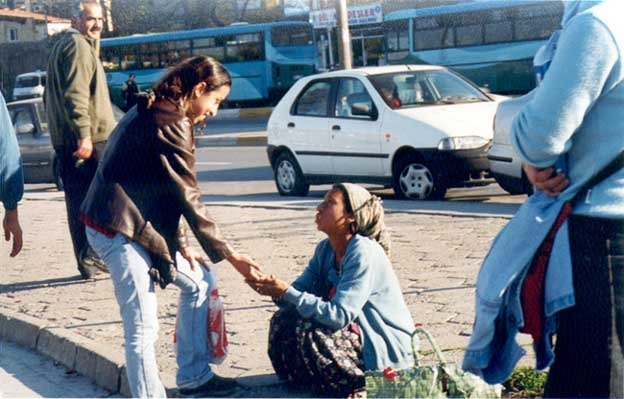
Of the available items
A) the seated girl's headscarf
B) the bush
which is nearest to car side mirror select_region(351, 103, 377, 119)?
the seated girl's headscarf

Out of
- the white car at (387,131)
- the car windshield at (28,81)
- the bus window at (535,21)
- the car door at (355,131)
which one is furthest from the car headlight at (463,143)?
the car windshield at (28,81)

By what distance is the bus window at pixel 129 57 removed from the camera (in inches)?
1583

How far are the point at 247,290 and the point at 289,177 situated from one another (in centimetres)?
710

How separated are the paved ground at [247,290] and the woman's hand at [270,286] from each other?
2.15 feet

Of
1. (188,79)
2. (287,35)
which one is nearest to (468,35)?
(287,35)

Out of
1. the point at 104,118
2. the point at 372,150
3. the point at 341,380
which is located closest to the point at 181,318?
the point at 341,380

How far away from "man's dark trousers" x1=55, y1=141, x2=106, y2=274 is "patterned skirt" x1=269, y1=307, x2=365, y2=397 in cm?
313

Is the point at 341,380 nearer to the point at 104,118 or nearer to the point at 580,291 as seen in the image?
the point at 580,291

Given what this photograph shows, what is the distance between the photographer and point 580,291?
2943 millimetres

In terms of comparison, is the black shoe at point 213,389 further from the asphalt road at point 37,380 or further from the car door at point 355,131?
the car door at point 355,131

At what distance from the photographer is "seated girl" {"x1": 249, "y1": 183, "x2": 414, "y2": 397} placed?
4.98 m

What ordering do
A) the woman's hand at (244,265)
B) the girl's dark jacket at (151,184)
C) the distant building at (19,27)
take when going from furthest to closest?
the distant building at (19,27), the woman's hand at (244,265), the girl's dark jacket at (151,184)

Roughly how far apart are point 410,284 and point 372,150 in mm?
6124

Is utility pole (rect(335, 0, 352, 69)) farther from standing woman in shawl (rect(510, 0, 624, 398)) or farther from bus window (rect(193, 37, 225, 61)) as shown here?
standing woman in shawl (rect(510, 0, 624, 398))
